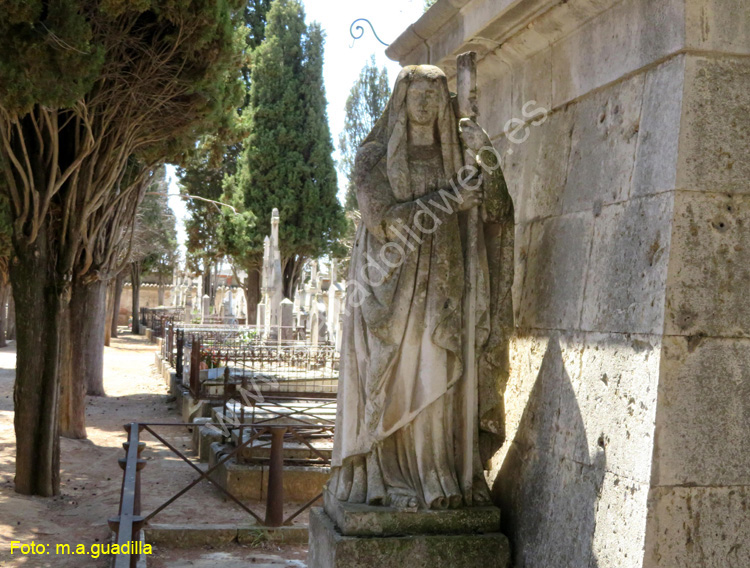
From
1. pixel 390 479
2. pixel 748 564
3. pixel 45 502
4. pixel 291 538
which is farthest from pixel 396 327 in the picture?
pixel 45 502

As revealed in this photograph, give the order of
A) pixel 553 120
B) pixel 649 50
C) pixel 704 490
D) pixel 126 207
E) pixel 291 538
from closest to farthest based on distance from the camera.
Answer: pixel 704 490, pixel 649 50, pixel 553 120, pixel 291 538, pixel 126 207

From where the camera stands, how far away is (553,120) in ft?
12.3

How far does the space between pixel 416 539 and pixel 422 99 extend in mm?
1922

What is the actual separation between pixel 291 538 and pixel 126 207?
6674 millimetres

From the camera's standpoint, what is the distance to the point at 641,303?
2855 millimetres

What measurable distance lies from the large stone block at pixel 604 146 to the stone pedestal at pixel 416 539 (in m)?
1.41

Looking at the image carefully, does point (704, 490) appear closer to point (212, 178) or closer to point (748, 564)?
point (748, 564)

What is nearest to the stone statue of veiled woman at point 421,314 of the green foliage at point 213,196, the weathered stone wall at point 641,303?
the weathered stone wall at point 641,303

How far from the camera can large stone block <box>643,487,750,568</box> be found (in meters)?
2.66

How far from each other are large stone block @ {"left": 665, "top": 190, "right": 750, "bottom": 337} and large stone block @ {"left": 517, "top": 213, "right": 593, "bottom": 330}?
55cm

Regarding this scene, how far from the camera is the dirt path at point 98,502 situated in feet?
21.8

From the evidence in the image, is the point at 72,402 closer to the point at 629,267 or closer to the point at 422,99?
the point at 422,99

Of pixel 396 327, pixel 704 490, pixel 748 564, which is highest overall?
pixel 396 327

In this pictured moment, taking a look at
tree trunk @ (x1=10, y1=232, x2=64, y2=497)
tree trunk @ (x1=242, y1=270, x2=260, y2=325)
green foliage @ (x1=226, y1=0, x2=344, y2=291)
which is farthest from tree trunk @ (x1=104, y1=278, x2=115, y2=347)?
tree trunk @ (x1=10, y1=232, x2=64, y2=497)
